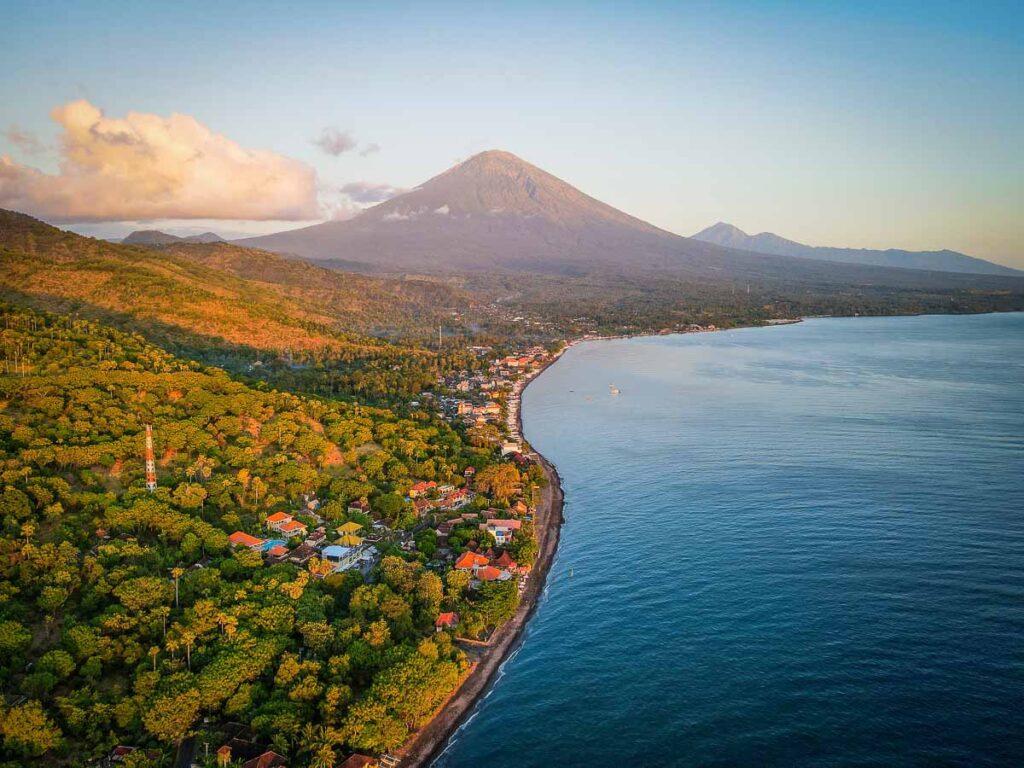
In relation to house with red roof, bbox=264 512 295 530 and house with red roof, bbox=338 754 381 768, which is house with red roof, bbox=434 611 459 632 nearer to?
house with red roof, bbox=338 754 381 768

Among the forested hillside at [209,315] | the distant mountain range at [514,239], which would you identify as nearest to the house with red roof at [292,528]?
the forested hillside at [209,315]

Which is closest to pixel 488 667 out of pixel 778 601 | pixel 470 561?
pixel 470 561

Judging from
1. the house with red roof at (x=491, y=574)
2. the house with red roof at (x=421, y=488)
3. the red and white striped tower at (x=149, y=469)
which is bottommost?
the house with red roof at (x=491, y=574)

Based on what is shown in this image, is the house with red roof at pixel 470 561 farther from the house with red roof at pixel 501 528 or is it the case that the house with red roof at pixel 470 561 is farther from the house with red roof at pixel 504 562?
the house with red roof at pixel 501 528

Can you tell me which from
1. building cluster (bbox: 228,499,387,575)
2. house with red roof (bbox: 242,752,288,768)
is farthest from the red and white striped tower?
house with red roof (bbox: 242,752,288,768)

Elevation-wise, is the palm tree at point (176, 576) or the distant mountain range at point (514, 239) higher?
the distant mountain range at point (514, 239)

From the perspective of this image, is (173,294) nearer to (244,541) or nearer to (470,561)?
(244,541)

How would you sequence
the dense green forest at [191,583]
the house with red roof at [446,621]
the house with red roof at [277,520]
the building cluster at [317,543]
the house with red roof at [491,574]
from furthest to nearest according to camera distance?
the house with red roof at [277,520] → the building cluster at [317,543] → the house with red roof at [491,574] → the house with red roof at [446,621] → the dense green forest at [191,583]
